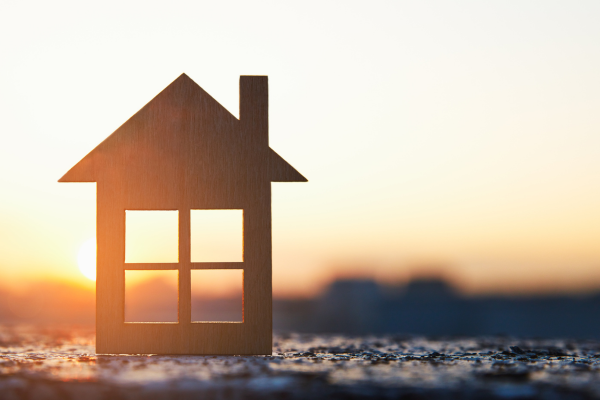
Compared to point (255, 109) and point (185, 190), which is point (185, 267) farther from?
point (255, 109)

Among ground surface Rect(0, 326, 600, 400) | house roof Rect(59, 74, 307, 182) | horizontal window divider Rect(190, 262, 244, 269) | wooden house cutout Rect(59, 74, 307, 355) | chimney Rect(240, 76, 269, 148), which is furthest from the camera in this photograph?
chimney Rect(240, 76, 269, 148)

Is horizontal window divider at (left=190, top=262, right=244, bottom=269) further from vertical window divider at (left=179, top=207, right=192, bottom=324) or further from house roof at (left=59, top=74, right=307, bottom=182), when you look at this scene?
house roof at (left=59, top=74, right=307, bottom=182)

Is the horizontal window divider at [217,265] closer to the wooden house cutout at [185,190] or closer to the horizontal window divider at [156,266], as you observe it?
the wooden house cutout at [185,190]

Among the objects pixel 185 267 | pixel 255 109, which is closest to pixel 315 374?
pixel 185 267

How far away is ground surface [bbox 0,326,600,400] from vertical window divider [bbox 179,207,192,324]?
0.96 metres

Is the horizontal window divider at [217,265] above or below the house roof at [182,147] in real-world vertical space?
below

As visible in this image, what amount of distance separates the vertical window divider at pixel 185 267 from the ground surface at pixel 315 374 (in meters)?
0.96

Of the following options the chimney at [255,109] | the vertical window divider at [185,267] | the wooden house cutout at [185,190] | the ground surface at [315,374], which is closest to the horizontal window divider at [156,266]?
the wooden house cutout at [185,190]

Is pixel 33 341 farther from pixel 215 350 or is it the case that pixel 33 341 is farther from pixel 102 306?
pixel 215 350

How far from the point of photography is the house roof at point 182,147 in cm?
1314

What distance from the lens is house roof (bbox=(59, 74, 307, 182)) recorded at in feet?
43.1

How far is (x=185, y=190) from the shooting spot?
13.1 m

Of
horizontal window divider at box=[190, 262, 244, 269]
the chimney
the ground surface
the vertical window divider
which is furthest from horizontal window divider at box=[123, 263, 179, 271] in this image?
Result: the chimney

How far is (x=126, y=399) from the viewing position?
319 inches
